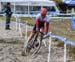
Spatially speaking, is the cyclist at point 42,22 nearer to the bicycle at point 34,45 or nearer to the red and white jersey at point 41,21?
the red and white jersey at point 41,21

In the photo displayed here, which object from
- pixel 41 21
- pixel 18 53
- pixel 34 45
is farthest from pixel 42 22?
pixel 18 53

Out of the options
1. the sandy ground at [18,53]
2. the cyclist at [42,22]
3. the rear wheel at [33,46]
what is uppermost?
the cyclist at [42,22]

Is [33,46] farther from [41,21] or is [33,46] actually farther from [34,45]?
[41,21]

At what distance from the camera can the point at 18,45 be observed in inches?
627

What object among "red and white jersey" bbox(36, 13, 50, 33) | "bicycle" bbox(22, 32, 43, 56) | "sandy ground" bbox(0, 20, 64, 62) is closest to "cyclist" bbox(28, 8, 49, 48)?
"red and white jersey" bbox(36, 13, 50, 33)

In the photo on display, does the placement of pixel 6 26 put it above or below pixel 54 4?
above

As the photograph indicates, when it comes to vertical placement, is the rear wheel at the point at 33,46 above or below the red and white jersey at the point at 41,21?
below

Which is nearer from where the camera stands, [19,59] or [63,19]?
[19,59]

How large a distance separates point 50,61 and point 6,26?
38.4ft

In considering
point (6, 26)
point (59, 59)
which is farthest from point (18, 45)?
point (6, 26)

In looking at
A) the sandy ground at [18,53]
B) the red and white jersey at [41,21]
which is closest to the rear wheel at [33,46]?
the sandy ground at [18,53]

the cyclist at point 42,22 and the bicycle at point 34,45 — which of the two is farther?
the bicycle at point 34,45

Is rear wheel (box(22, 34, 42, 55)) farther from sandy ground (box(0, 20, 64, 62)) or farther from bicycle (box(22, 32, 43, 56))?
sandy ground (box(0, 20, 64, 62))

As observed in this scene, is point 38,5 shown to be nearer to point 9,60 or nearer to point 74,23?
point 74,23
